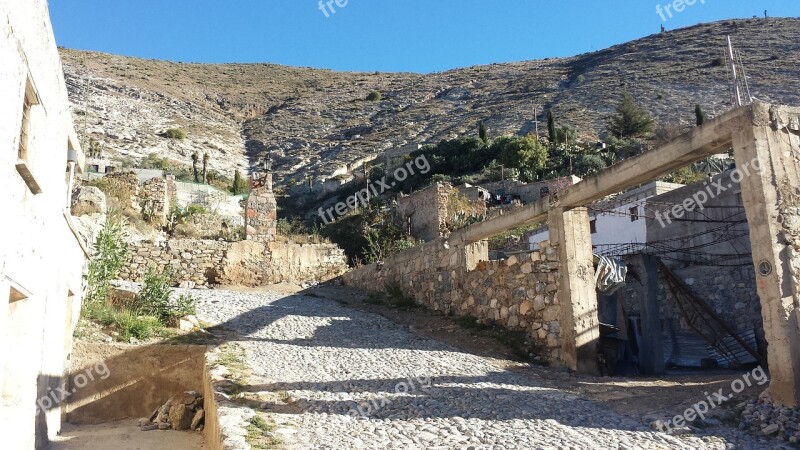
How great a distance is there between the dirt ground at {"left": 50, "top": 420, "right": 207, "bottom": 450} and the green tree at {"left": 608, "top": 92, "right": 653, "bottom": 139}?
130 ft

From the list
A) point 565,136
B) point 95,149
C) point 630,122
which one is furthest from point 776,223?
point 95,149

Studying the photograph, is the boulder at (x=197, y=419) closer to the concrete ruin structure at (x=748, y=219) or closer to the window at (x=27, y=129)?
the window at (x=27, y=129)

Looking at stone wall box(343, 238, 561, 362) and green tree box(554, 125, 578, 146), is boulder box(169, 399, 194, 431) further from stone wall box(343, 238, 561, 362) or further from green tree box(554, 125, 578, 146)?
green tree box(554, 125, 578, 146)

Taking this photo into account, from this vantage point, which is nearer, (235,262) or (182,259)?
(182,259)

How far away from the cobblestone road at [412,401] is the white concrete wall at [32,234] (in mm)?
2507

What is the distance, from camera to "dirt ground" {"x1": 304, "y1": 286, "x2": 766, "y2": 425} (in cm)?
673

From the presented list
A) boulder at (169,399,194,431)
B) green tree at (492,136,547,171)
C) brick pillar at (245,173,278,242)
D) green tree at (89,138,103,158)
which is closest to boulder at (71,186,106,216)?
brick pillar at (245,173,278,242)

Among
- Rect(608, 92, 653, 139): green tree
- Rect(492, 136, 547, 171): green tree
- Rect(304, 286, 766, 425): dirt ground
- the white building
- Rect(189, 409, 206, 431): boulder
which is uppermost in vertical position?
Rect(608, 92, 653, 139): green tree

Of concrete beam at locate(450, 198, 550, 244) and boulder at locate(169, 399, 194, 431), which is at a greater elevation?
concrete beam at locate(450, 198, 550, 244)

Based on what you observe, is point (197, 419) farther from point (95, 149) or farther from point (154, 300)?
point (95, 149)

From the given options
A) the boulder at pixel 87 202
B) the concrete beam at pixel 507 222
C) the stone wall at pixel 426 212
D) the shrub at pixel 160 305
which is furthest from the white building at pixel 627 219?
the boulder at pixel 87 202

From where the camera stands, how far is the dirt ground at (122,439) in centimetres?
706

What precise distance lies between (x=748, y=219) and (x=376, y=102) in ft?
199

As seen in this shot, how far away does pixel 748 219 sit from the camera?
7.05 meters
